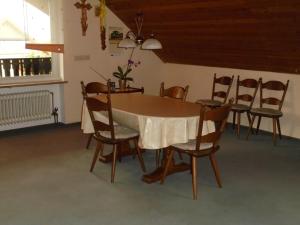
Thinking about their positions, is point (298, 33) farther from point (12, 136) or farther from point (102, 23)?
point (12, 136)

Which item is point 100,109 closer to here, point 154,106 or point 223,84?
point 154,106

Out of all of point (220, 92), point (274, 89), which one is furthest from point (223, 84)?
point (274, 89)

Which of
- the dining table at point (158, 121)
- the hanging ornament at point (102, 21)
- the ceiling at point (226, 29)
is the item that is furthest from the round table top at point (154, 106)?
the hanging ornament at point (102, 21)

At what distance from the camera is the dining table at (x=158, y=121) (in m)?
2.99

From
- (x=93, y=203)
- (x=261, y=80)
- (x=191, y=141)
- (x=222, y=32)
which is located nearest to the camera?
(x=93, y=203)

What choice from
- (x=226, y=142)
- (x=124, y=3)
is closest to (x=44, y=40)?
(x=124, y=3)

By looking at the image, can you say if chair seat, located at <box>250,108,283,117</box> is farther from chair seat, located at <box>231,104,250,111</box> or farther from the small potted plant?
the small potted plant

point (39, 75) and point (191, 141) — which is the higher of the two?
point (39, 75)

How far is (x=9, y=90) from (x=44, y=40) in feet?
2.99

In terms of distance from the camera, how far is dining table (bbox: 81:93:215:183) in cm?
299

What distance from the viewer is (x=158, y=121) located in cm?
299

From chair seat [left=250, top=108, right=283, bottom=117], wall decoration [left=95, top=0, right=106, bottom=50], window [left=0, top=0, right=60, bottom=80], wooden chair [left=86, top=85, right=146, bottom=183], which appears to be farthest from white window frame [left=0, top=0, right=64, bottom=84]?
chair seat [left=250, top=108, right=283, bottom=117]

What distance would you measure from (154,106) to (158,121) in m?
0.50

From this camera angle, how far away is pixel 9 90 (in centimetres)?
482
